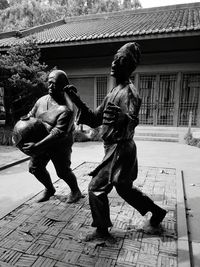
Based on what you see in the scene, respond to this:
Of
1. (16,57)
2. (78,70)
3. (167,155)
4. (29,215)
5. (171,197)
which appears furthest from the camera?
(78,70)

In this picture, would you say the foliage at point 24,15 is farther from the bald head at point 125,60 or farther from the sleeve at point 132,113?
the sleeve at point 132,113

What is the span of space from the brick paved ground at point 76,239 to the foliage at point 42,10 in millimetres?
18129

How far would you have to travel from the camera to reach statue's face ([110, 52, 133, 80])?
2.39 m

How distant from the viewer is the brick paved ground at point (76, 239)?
2.38m

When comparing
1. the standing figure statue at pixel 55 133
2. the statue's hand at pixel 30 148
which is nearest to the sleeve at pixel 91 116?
the standing figure statue at pixel 55 133

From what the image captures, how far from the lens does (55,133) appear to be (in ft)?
9.96

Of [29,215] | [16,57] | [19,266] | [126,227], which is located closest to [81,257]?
[19,266]

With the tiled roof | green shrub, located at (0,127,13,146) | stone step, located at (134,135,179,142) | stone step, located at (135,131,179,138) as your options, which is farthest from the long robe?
stone step, located at (135,131,179,138)

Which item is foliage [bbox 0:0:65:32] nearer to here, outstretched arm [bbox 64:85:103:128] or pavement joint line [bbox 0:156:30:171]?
pavement joint line [bbox 0:156:30:171]

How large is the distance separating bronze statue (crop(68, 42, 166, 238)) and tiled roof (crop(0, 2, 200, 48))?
678cm

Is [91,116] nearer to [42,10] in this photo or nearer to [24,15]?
[24,15]

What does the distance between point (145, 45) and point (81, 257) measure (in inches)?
360

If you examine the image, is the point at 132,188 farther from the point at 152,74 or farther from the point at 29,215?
the point at 152,74

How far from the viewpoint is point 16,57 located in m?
8.10
